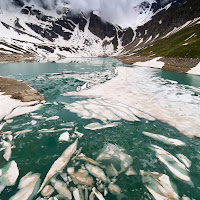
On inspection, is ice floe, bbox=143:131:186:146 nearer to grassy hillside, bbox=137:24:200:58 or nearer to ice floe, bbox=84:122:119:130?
ice floe, bbox=84:122:119:130

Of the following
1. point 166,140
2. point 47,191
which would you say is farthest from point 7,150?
point 166,140

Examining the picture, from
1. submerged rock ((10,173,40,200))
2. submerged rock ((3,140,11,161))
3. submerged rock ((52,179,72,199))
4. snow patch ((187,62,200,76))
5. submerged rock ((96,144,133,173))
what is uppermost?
snow patch ((187,62,200,76))

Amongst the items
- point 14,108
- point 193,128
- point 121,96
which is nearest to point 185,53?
point 121,96

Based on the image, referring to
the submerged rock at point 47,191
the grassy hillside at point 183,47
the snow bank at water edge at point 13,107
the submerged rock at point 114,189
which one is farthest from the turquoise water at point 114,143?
the grassy hillside at point 183,47

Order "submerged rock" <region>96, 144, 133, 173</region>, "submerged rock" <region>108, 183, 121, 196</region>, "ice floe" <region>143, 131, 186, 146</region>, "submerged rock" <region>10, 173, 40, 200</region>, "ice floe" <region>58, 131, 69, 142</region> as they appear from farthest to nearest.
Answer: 1. "ice floe" <region>58, 131, 69, 142</region>
2. "ice floe" <region>143, 131, 186, 146</region>
3. "submerged rock" <region>96, 144, 133, 173</region>
4. "submerged rock" <region>108, 183, 121, 196</region>
5. "submerged rock" <region>10, 173, 40, 200</region>

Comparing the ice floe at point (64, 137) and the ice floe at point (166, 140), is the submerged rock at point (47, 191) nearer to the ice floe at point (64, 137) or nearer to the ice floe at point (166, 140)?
the ice floe at point (64, 137)

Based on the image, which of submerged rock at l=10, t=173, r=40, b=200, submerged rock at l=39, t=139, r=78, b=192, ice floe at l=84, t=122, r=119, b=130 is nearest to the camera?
submerged rock at l=10, t=173, r=40, b=200

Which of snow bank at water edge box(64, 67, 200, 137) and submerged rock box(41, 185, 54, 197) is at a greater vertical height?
snow bank at water edge box(64, 67, 200, 137)

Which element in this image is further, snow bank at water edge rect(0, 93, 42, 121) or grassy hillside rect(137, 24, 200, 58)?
grassy hillside rect(137, 24, 200, 58)

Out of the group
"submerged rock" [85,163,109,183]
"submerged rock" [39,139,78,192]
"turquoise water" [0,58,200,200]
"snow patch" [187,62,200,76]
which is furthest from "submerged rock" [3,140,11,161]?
"snow patch" [187,62,200,76]

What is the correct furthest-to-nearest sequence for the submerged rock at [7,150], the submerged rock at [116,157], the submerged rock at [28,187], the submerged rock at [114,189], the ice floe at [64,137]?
the ice floe at [64,137] → the submerged rock at [7,150] → the submerged rock at [116,157] → the submerged rock at [114,189] → the submerged rock at [28,187]

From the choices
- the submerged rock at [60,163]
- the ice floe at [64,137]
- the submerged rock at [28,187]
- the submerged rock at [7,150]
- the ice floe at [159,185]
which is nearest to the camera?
the submerged rock at [28,187]
